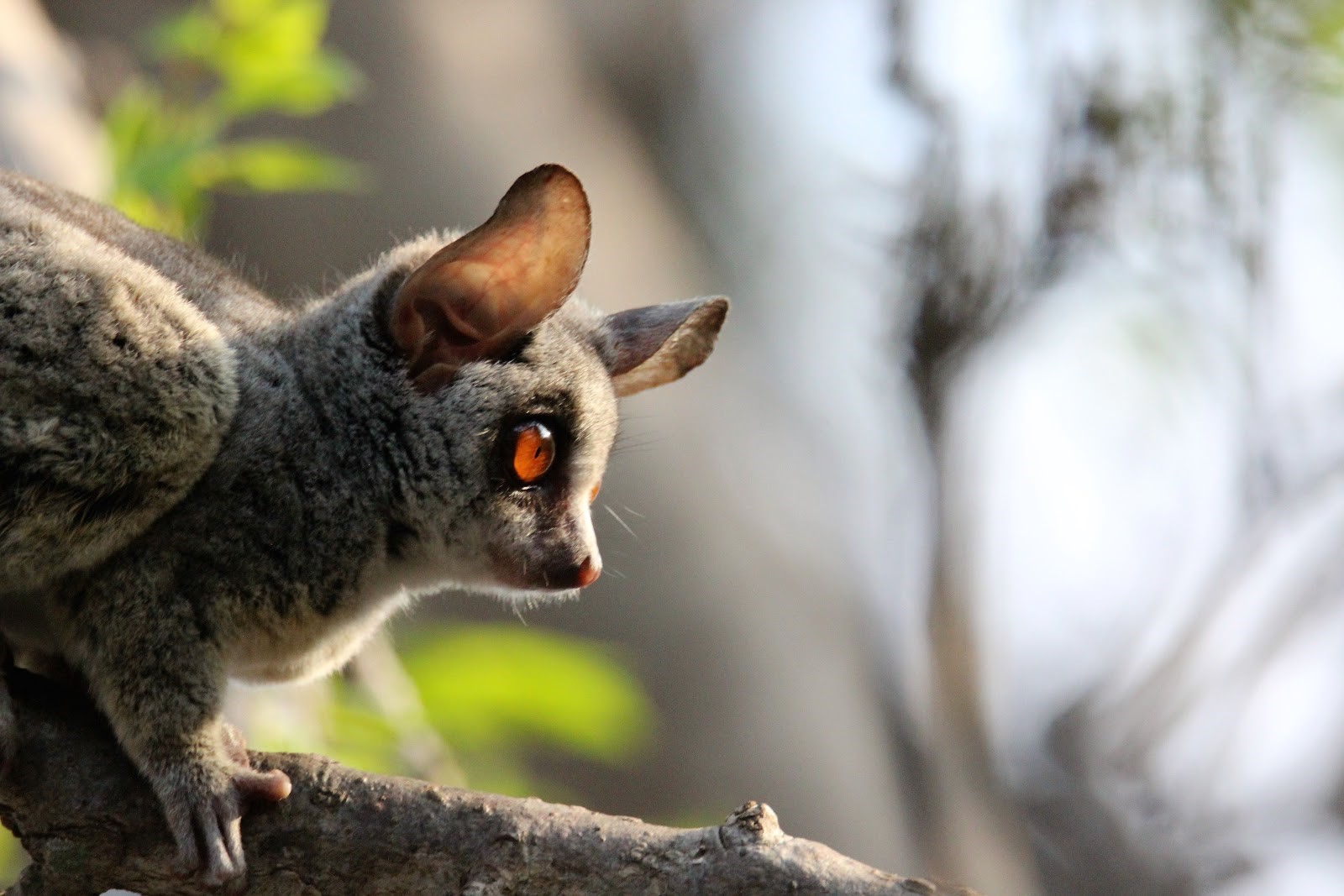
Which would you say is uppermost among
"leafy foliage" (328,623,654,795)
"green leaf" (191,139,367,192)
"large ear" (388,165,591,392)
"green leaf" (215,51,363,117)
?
"green leaf" (215,51,363,117)

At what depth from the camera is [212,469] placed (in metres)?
2.48

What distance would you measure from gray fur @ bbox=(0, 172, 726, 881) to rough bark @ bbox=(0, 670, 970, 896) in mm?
91

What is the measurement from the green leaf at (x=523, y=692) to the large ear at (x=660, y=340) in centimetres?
159

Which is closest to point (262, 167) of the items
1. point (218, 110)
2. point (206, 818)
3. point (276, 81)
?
point (276, 81)

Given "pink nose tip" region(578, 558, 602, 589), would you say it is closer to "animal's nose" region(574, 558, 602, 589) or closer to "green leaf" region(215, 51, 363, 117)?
"animal's nose" region(574, 558, 602, 589)

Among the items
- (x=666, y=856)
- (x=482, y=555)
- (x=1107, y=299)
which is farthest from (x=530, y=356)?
(x=1107, y=299)

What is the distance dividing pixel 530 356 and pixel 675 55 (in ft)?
19.0

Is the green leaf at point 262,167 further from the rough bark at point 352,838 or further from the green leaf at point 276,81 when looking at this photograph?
the rough bark at point 352,838

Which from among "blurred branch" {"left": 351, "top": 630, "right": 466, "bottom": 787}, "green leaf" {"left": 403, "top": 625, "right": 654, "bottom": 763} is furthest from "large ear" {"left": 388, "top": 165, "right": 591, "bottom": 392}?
"green leaf" {"left": 403, "top": 625, "right": 654, "bottom": 763}

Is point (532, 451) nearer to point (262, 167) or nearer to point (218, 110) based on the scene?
point (262, 167)

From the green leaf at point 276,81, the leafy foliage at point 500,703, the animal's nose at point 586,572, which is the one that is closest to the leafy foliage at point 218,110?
the green leaf at point 276,81

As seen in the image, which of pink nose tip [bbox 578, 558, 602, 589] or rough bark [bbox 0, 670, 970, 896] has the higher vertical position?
pink nose tip [bbox 578, 558, 602, 589]

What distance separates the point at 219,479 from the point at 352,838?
69 cm

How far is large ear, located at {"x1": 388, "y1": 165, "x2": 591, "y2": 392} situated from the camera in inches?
98.3
